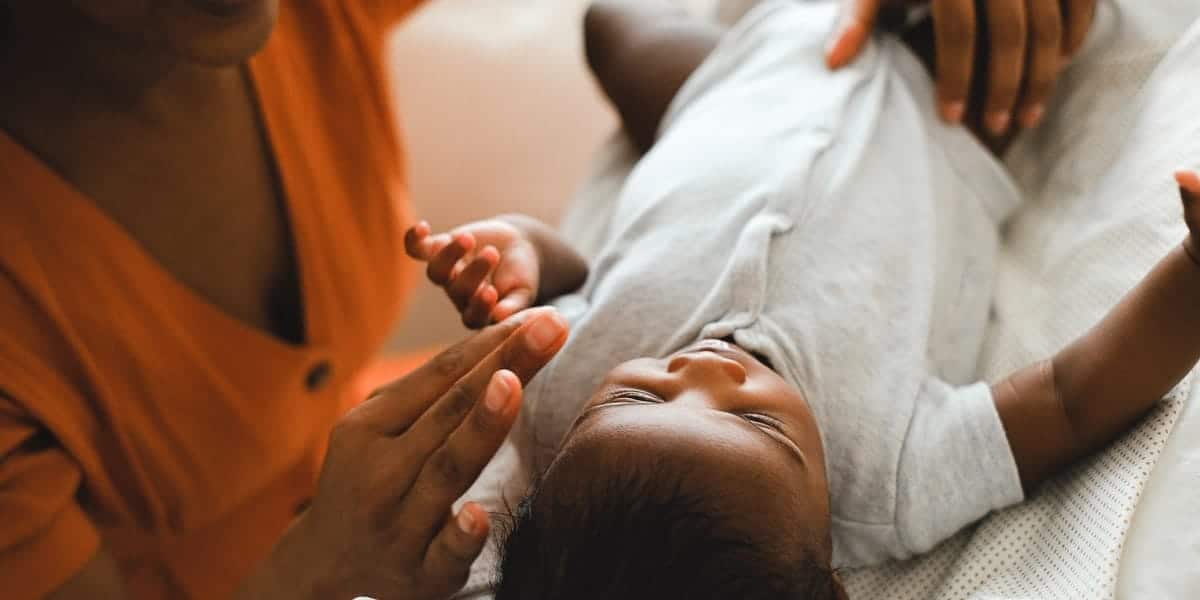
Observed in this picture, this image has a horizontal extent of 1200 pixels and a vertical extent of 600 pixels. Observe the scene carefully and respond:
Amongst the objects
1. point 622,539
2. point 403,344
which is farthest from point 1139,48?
point 403,344

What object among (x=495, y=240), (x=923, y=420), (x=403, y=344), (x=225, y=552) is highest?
(x=495, y=240)

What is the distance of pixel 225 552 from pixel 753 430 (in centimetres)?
72

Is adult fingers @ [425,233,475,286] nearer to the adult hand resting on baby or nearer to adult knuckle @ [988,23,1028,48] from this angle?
the adult hand resting on baby

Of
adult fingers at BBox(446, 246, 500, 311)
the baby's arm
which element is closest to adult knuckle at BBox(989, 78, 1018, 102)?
the baby's arm

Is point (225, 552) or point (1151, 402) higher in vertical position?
point (1151, 402)

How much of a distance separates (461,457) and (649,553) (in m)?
0.14

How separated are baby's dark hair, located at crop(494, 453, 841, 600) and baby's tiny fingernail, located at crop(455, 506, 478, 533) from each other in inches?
1.5

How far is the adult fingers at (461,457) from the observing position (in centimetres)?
61

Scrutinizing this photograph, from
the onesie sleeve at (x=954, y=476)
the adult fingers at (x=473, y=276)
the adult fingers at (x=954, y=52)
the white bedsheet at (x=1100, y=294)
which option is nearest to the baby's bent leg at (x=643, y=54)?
the white bedsheet at (x=1100, y=294)

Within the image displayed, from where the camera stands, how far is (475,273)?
0.73 metres

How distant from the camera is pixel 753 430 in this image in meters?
0.65

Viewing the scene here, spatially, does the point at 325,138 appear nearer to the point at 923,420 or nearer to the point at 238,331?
the point at 238,331

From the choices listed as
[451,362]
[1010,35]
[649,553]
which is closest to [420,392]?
[451,362]

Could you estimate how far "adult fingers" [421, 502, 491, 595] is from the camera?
644 millimetres
